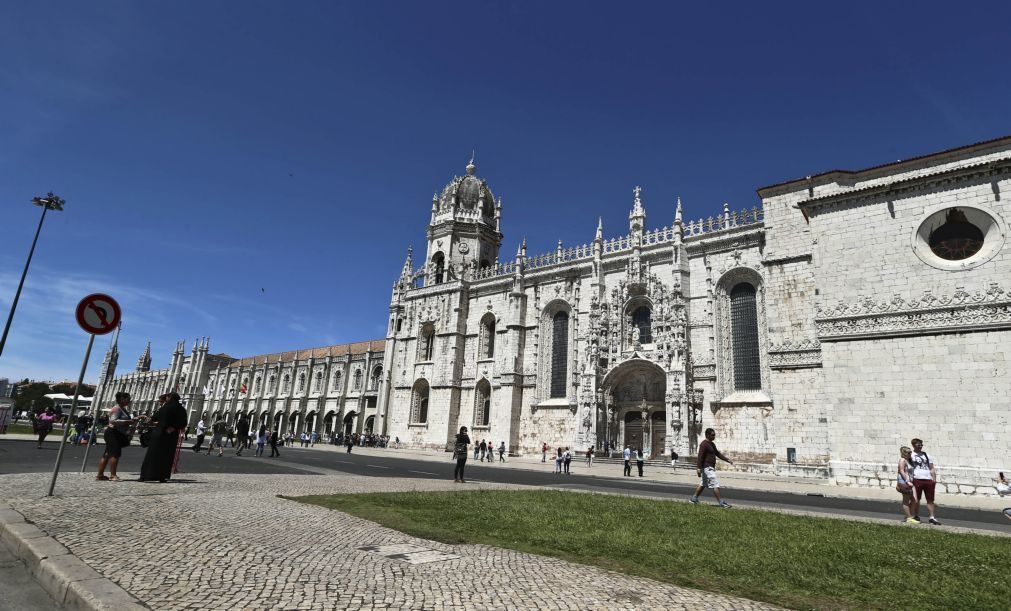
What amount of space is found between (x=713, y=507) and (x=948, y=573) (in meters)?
5.37

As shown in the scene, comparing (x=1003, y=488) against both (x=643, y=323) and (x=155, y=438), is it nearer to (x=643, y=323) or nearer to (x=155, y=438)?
(x=155, y=438)

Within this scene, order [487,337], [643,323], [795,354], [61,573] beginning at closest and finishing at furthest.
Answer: [61,573] → [795,354] → [643,323] → [487,337]

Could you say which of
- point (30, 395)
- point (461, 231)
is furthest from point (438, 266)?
point (30, 395)

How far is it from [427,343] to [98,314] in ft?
126

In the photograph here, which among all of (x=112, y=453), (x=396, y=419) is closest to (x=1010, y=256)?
(x=112, y=453)

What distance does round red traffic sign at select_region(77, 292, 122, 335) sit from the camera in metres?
8.04

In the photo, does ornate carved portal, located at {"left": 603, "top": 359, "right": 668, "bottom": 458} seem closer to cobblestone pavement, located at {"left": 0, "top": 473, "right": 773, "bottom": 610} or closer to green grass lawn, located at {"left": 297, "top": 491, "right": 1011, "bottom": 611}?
green grass lawn, located at {"left": 297, "top": 491, "right": 1011, "bottom": 611}

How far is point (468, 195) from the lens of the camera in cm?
4934

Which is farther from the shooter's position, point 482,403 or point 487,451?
point 482,403

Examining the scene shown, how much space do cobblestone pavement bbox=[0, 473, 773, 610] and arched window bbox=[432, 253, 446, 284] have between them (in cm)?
4038

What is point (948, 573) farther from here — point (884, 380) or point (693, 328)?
point (693, 328)

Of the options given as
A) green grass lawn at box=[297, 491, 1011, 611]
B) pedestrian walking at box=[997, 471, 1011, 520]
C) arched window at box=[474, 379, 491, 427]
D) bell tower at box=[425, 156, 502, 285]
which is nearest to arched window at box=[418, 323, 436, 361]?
bell tower at box=[425, 156, 502, 285]

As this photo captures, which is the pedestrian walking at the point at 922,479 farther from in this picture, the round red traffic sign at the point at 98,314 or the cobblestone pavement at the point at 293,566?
the round red traffic sign at the point at 98,314

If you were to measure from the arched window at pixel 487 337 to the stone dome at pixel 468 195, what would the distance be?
11113 millimetres
